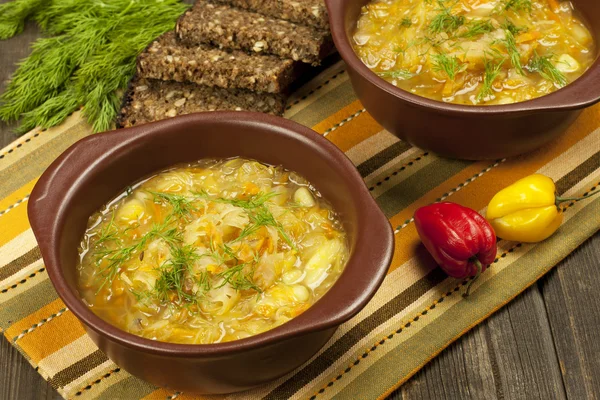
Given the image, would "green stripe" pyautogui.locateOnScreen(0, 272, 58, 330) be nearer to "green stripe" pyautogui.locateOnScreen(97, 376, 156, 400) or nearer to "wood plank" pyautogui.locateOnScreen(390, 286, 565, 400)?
"green stripe" pyautogui.locateOnScreen(97, 376, 156, 400)

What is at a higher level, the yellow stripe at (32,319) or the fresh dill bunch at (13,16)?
the fresh dill bunch at (13,16)

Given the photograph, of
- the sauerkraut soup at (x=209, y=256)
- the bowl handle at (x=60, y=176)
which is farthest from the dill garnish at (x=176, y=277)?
the bowl handle at (x=60, y=176)

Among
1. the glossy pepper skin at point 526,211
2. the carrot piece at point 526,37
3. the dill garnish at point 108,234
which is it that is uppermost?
the dill garnish at point 108,234

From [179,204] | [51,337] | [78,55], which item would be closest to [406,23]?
[179,204]

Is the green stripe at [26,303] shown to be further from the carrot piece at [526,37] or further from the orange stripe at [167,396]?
the carrot piece at [526,37]

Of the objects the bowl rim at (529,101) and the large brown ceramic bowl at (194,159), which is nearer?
the large brown ceramic bowl at (194,159)

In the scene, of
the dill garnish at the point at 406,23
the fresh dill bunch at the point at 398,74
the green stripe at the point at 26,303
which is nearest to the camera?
the green stripe at the point at 26,303

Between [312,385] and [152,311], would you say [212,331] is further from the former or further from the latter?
[312,385]
